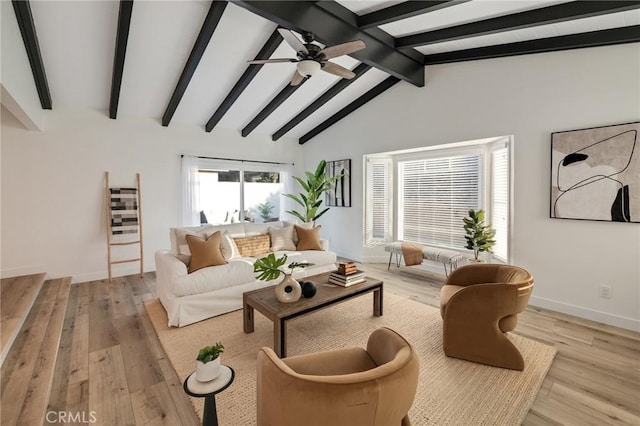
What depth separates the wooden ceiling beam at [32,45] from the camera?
2.73 m

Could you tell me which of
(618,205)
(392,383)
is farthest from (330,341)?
(618,205)

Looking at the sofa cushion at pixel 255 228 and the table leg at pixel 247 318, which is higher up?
the sofa cushion at pixel 255 228

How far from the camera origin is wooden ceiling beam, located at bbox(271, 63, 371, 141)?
4.50 metres

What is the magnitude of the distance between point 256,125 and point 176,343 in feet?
14.0

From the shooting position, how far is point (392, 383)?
114 centimetres

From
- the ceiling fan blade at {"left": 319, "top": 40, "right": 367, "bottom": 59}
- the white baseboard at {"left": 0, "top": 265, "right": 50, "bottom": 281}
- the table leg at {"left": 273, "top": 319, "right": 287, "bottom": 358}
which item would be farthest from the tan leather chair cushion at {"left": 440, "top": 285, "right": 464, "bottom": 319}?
the white baseboard at {"left": 0, "top": 265, "right": 50, "bottom": 281}

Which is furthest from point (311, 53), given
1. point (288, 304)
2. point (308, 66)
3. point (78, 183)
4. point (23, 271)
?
point (23, 271)

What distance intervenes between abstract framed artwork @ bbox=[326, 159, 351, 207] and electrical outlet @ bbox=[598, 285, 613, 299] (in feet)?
12.9

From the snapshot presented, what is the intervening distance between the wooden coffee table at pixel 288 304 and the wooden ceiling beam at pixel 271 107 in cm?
309

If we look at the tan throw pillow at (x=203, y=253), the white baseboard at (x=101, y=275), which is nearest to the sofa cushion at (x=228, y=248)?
the tan throw pillow at (x=203, y=253)

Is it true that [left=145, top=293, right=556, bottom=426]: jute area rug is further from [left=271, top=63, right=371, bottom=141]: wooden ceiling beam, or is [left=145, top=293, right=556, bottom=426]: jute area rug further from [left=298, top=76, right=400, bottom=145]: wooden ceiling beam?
[left=298, top=76, right=400, bottom=145]: wooden ceiling beam

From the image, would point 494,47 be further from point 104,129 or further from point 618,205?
point 104,129

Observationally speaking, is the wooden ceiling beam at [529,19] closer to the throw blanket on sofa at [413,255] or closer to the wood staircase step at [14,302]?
the throw blanket on sofa at [413,255]
